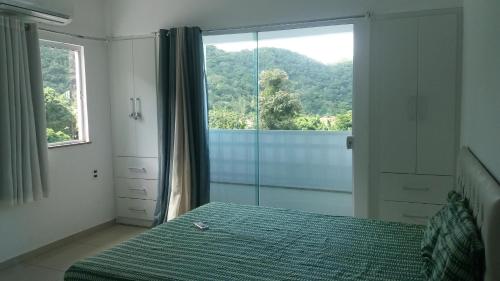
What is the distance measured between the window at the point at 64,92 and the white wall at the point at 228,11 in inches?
25.2

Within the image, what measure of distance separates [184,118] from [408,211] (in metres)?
2.27

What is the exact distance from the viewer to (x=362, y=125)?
358 cm

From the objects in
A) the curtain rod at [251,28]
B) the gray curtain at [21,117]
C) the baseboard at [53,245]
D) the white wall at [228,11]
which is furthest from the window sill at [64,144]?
the white wall at [228,11]

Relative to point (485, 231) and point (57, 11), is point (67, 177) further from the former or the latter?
point (485, 231)

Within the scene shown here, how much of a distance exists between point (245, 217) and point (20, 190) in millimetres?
2046

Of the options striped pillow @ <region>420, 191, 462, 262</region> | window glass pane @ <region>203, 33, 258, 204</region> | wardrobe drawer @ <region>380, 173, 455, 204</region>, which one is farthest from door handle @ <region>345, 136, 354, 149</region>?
striped pillow @ <region>420, 191, 462, 262</region>

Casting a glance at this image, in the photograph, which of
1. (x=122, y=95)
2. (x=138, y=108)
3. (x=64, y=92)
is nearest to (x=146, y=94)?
(x=138, y=108)

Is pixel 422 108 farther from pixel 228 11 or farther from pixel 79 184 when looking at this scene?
pixel 79 184

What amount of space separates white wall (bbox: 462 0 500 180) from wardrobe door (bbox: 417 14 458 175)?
553mm

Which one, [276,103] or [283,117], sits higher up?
[276,103]

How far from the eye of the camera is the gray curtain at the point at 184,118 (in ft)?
13.5

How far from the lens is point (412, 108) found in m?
3.38

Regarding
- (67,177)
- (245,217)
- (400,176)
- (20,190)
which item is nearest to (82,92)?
(67,177)

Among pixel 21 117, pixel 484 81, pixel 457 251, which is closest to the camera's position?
pixel 457 251
